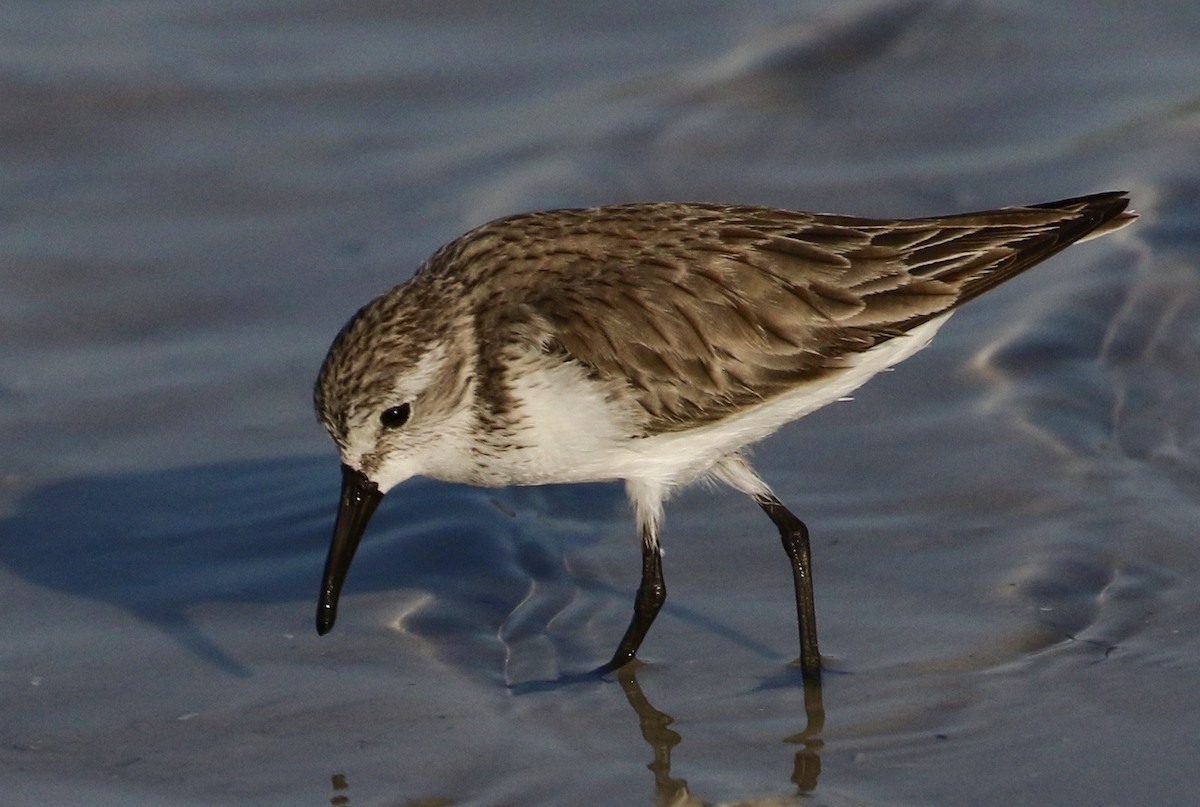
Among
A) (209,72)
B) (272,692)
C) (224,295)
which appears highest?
(209,72)

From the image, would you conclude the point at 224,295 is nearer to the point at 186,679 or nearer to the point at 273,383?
the point at 273,383

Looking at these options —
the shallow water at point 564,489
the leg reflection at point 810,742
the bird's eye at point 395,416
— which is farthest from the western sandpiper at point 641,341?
the shallow water at point 564,489

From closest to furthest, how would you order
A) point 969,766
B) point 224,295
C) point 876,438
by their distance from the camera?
point 969,766, point 876,438, point 224,295

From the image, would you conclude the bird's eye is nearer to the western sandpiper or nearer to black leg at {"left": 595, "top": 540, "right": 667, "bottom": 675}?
the western sandpiper

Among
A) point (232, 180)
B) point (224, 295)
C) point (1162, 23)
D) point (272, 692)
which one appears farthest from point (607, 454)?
point (1162, 23)

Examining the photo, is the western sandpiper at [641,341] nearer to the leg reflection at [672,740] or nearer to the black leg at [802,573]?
the black leg at [802,573]

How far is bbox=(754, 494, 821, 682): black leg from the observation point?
7.14 m

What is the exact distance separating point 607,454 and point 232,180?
4.61 metres

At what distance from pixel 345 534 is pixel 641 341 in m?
1.30

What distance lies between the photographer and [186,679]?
23.7ft

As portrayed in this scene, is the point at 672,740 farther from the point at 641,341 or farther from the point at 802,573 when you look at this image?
the point at 641,341

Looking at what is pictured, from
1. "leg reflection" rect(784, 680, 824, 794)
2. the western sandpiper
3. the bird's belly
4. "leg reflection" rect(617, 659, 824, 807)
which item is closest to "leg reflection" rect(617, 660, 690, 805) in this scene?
"leg reflection" rect(617, 659, 824, 807)

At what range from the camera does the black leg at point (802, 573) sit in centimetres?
714

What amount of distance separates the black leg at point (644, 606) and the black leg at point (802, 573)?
476 millimetres
